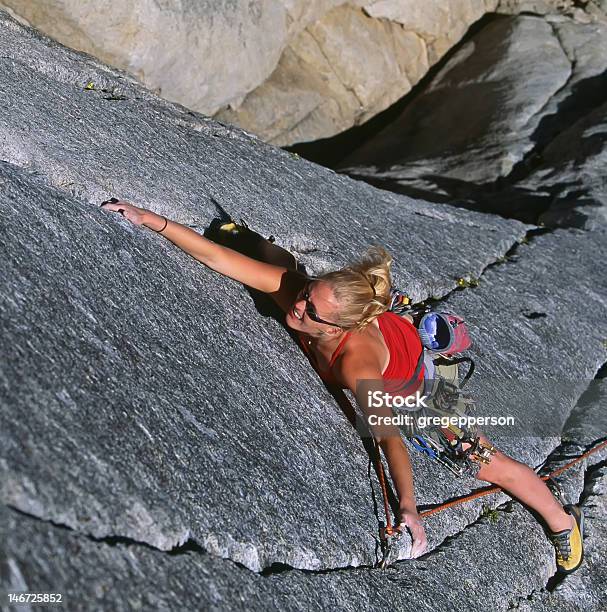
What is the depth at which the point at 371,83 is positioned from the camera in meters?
17.2

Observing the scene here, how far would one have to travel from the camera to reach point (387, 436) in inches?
215

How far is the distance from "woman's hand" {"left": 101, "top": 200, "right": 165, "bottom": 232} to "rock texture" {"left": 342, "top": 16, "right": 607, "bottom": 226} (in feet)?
22.4

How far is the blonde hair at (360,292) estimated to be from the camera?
5.34 meters

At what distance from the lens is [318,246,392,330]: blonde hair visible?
17.5 feet

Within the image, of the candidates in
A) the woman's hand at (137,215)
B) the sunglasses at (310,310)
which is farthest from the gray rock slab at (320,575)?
the woman's hand at (137,215)

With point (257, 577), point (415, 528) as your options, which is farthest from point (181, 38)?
point (257, 577)

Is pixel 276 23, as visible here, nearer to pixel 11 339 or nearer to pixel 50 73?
pixel 50 73

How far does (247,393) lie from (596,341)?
15.3 feet

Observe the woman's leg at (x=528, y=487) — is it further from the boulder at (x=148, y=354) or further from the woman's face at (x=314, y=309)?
the woman's face at (x=314, y=309)

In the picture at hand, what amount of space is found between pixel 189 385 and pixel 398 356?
63.3 inches

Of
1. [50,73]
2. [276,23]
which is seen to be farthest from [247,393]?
[276,23]

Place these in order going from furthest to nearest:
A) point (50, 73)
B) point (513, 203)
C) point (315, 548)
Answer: point (513, 203)
point (50, 73)
point (315, 548)

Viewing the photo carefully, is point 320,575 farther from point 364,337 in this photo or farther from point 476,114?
point 476,114

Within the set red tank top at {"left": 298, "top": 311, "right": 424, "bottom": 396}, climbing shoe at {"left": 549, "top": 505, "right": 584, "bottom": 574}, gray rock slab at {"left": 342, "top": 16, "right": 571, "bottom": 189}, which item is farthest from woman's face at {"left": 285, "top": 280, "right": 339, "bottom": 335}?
gray rock slab at {"left": 342, "top": 16, "right": 571, "bottom": 189}
